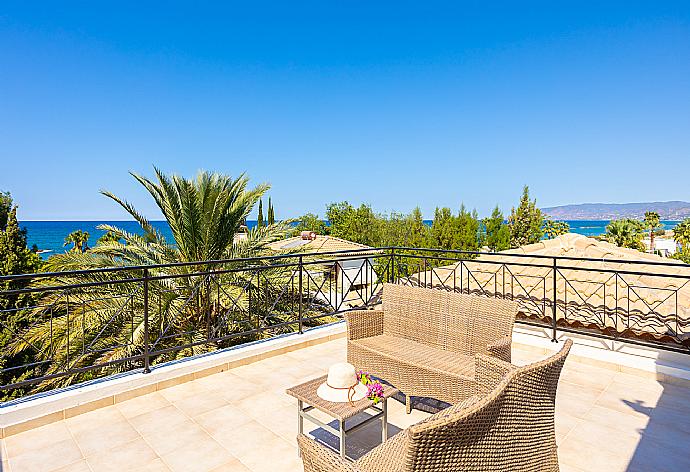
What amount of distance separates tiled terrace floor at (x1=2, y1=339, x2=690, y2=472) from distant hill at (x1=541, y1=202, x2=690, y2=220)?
101609 millimetres

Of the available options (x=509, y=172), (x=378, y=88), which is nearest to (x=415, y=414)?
(x=378, y=88)

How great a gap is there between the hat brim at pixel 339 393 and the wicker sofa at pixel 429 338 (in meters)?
0.68

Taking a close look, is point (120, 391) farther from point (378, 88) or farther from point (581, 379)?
point (378, 88)

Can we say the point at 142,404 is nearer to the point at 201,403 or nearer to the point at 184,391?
the point at 184,391

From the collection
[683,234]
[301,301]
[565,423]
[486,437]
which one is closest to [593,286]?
[565,423]

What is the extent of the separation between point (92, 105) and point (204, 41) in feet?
50.5

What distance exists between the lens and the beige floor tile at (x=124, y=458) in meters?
2.21

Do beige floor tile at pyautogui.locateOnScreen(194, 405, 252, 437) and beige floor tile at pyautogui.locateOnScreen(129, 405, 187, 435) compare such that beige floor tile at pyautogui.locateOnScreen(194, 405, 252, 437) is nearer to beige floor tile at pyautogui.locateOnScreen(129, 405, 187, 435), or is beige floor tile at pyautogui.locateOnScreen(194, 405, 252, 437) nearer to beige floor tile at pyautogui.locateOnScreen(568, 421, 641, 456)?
beige floor tile at pyautogui.locateOnScreen(129, 405, 187, 435)

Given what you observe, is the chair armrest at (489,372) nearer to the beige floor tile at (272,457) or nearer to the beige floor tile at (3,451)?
the beige floor tile at (272,457)

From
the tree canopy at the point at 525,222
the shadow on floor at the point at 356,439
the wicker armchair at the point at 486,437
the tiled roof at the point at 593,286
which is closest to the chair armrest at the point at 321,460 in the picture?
the wicker armchair at the point at 486,437

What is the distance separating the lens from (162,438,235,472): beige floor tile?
222cm

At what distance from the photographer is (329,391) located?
2.16 m

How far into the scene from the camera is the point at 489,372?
1.72 m

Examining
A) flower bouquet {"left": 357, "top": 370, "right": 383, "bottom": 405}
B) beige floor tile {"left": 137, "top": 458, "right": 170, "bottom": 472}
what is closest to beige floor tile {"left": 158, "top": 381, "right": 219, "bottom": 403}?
beige floor tile {"left": 137, "top": 458, "right": 170, "bottom": 472}
